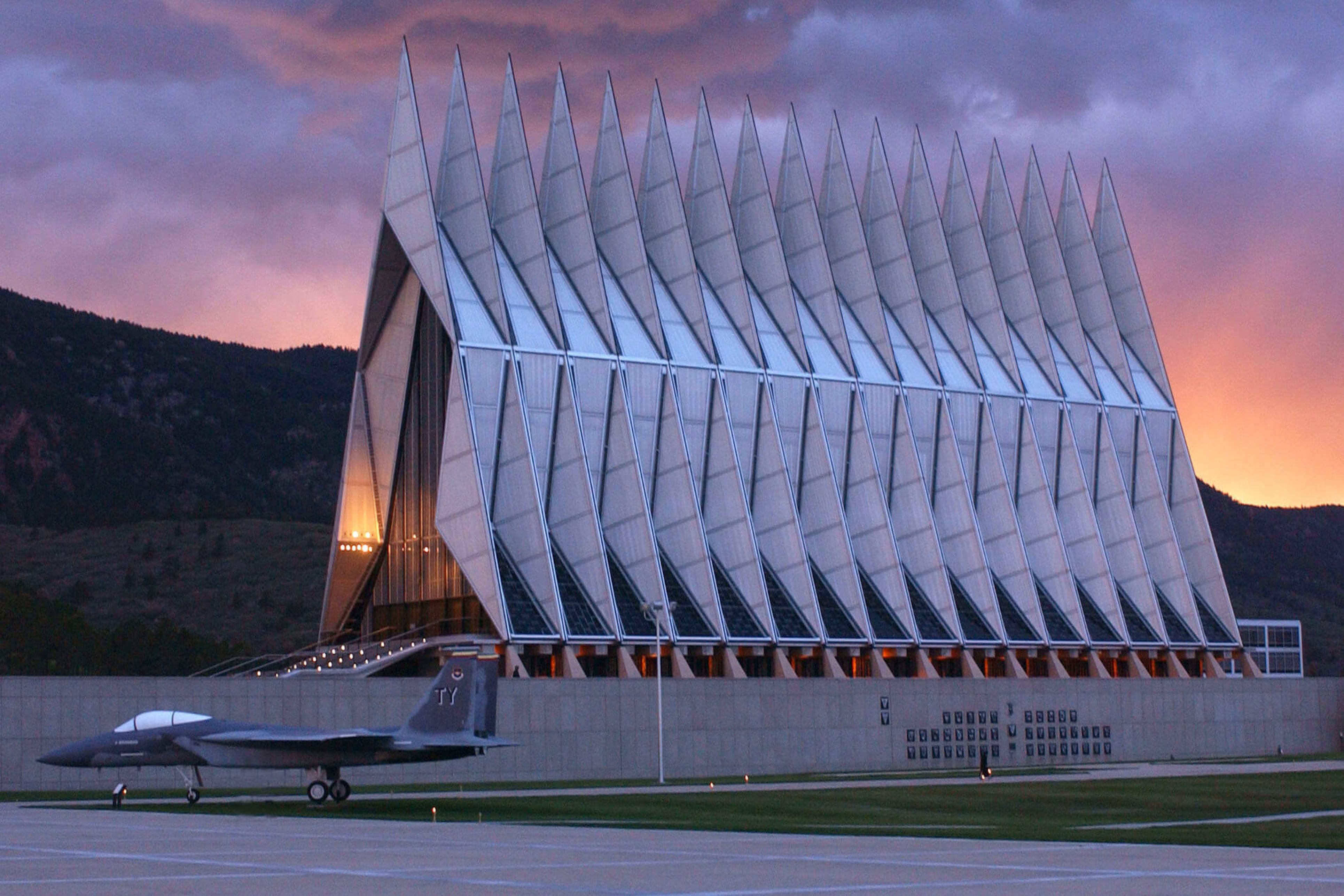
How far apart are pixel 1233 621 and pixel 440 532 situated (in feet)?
124

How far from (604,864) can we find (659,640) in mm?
33247

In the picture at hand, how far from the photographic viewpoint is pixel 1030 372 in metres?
80.4

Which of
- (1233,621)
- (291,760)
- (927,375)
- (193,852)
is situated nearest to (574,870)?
(193,852)

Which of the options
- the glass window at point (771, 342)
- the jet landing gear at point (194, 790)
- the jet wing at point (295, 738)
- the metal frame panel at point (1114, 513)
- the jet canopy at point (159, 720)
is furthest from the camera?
the metal frame panel at point (1114, 513)

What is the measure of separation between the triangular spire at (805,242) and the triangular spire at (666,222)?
5.36 meters

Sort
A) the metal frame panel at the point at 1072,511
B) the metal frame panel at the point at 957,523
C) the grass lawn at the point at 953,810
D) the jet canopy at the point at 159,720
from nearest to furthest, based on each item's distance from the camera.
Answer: the grass lawn at the point at 953,810, the jet canopy at the point at 159,720, the metal frame panel at the point at 957,523, the metal frame panel at the point at 1072,511

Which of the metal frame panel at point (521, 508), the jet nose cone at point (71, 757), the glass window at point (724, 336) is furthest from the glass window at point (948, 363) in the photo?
the jet nose cone at point (71, 757)

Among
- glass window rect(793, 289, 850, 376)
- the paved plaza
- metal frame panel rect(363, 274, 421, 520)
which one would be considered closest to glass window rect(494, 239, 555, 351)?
metal frame panel rect(363, 274, 421, 520)

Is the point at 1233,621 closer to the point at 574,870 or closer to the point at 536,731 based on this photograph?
the point at 536,731

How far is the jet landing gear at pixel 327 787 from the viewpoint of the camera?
38656mm

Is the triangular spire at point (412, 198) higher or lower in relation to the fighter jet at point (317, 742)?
higher

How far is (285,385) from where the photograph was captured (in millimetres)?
192875

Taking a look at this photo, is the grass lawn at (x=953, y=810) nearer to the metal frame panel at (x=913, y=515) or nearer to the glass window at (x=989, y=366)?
the metal frame panel at (x=913, y=515)

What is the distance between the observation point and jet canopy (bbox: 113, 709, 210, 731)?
39875mm
